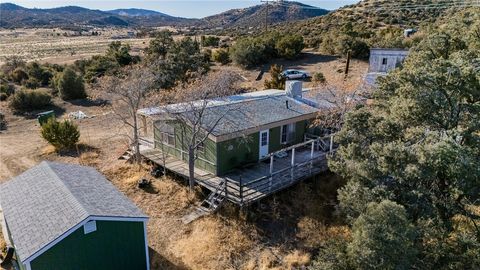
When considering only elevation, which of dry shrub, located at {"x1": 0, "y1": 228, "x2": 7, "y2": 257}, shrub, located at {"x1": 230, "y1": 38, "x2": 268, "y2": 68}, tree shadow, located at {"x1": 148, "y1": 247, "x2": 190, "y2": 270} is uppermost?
shrub, located at {"x1": 230, "y1": 38, "x2": 268, "y2": 68}

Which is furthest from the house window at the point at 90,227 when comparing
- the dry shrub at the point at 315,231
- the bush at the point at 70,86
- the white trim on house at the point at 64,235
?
the bush at the point at 70,86

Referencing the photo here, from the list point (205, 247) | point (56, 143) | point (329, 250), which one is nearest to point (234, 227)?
point (205, 247)

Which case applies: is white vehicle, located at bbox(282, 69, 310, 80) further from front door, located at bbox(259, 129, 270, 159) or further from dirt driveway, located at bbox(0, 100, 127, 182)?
front door, located at bbox(259, 129, 270, 159)

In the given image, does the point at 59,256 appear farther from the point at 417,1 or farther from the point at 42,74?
the point at 417,1

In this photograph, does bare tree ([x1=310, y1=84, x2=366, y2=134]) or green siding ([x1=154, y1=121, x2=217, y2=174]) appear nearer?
green siding ([x1=154, y1=121, x2=217, y2=174])

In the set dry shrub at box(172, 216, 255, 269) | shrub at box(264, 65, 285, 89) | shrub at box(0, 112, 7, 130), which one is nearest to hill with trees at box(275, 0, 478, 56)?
shrub at box(264, 65, 285, 89)
